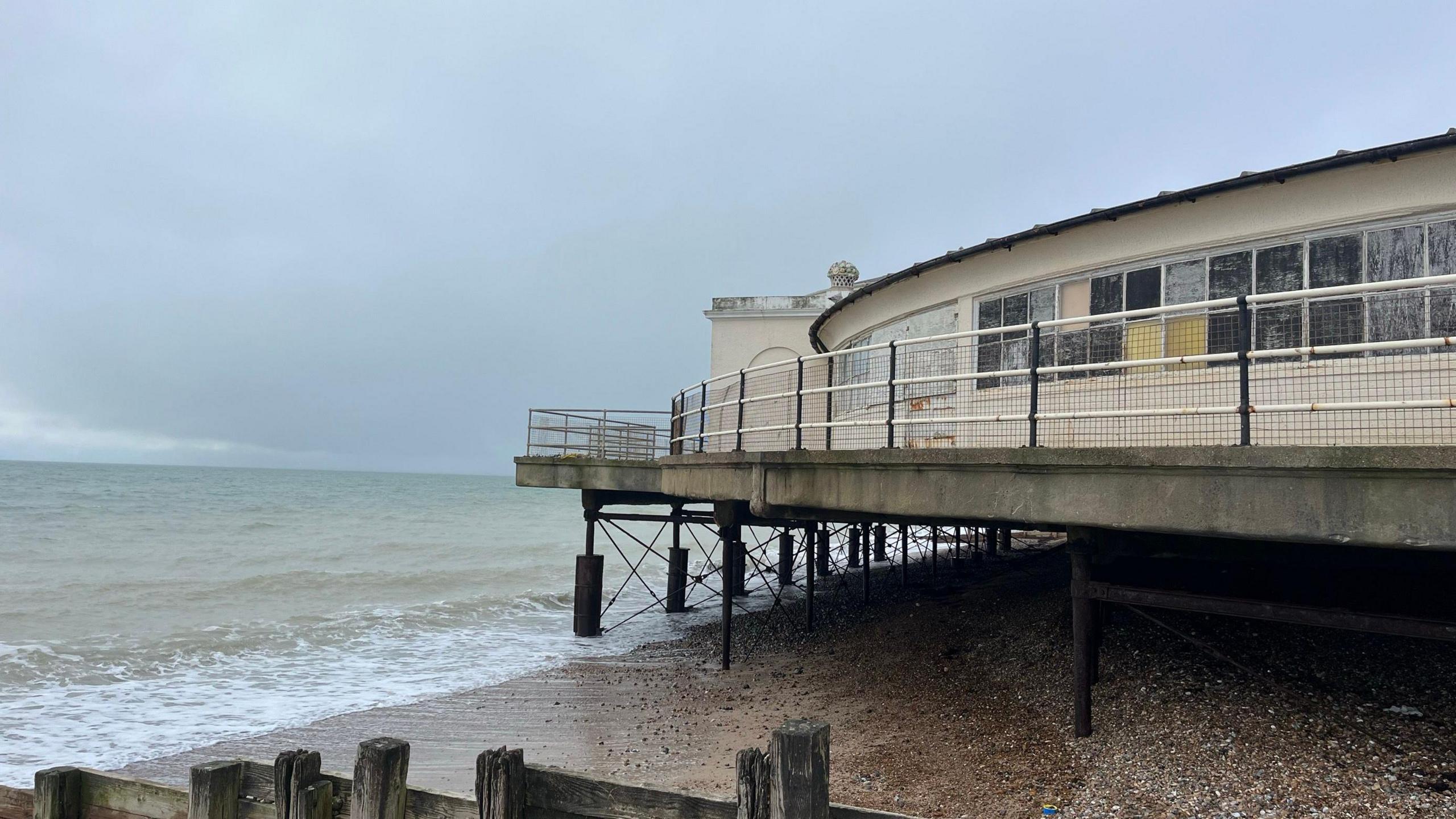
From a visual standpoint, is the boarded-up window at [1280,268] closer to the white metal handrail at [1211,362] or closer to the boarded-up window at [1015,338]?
the white metal handrail at [1211,362]

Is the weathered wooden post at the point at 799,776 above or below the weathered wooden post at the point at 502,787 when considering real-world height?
above

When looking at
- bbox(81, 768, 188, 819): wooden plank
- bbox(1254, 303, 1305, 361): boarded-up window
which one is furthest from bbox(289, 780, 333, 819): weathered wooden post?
bbox(1254, 303, 1305, 361): boarded-up window

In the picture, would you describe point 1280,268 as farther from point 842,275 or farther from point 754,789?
point 842,275

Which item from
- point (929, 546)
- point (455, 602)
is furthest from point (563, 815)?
point (929, 546)

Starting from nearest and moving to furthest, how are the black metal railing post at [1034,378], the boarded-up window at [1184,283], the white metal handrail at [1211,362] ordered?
the white metal handrail at [1211,362]
the black metal railing post at [1034,378]
the boarded-up window at [1184,283]

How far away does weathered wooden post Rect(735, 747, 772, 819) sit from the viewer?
160 inches

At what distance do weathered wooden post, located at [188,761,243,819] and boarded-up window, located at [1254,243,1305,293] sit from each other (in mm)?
9225

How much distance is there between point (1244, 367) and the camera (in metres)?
5.89

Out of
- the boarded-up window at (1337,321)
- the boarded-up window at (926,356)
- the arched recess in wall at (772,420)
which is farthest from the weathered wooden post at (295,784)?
the boarded-up window at (1337,321)

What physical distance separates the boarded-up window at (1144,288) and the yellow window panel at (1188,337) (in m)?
0.64

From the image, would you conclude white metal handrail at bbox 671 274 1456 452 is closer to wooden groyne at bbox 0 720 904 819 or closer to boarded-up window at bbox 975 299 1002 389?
boarded-up window at bbox 975 299 1002 389

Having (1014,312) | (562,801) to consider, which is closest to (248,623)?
(1014,312)

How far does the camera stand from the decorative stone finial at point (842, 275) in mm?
21047

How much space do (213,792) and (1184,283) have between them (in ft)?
31.1
